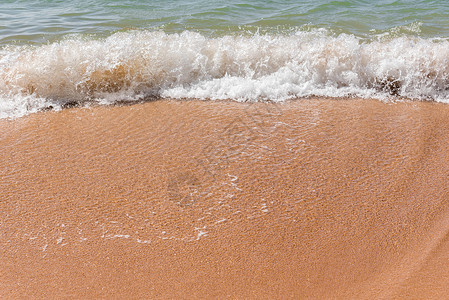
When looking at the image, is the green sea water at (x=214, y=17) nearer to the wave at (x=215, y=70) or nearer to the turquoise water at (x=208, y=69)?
the turquoise water at (x=208, y=69)

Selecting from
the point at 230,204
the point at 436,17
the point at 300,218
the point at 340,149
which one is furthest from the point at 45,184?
the point at 436,17

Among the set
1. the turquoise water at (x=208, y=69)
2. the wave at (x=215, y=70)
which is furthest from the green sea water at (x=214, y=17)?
the wave at (x=215, y=70)

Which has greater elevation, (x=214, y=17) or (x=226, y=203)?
(x=214, y=17)

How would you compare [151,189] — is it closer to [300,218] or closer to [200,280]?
[200,280]

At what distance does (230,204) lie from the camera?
10.1 ft

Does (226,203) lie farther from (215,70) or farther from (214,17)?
(214,17)

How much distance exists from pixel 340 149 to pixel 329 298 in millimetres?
1740

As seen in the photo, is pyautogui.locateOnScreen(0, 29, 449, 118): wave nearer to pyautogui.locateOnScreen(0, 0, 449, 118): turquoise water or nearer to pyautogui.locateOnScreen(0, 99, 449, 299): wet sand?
pyautogui.locateOnScreen(0, 0, 449, 118): turquoise water

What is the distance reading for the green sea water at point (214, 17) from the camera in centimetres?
716

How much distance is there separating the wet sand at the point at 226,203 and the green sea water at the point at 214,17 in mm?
3261

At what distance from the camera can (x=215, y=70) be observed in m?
5.37

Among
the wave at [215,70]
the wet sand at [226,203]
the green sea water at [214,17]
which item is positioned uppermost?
the green sea water at [214,17]

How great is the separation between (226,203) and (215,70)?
9.01 ft

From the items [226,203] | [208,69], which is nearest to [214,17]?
[208,69]
